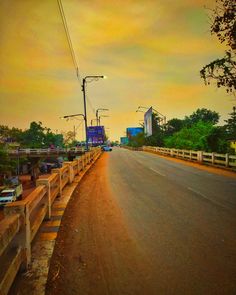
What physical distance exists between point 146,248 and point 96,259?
1.01m

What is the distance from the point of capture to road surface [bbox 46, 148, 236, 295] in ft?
12.5

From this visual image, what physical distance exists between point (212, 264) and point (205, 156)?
70.3 ft

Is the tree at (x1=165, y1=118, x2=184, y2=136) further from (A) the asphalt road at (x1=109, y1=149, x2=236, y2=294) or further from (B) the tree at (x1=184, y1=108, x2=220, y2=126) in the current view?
(A) the asphalt road at (x1=109, y1=149, x2=236, y2=294)

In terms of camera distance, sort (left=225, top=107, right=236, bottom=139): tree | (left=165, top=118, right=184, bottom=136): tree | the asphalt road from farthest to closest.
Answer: (left=165, top=118, right=184, bottom=136): tree
(left=225, top=107, right=236, bottom=139): tree
the asphalt road

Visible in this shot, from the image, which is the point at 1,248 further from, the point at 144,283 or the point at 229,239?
the point at 229,239

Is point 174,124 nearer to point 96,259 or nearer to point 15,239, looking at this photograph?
point 96,259

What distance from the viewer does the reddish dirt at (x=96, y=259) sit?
12.3 ft

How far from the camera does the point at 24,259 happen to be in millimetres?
3943

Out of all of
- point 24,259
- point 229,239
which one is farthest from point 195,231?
point 24,259

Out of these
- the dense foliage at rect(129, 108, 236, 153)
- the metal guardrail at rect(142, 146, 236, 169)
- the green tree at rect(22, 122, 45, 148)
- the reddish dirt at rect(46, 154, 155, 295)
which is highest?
the green tree at rect(22, 122, 45, 148)

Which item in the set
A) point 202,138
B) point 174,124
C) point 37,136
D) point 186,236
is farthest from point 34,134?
point 186,236

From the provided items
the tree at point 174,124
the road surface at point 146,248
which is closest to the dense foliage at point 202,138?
the road surface at point 146,248

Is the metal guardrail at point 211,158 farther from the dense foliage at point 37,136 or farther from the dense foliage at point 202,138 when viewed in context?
the dense foliage at point 37,136

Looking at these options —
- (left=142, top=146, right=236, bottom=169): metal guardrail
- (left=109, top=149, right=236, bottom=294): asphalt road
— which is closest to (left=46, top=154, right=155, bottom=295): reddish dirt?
(left=109, top=149, right=236, bottom=294): asphalt road
